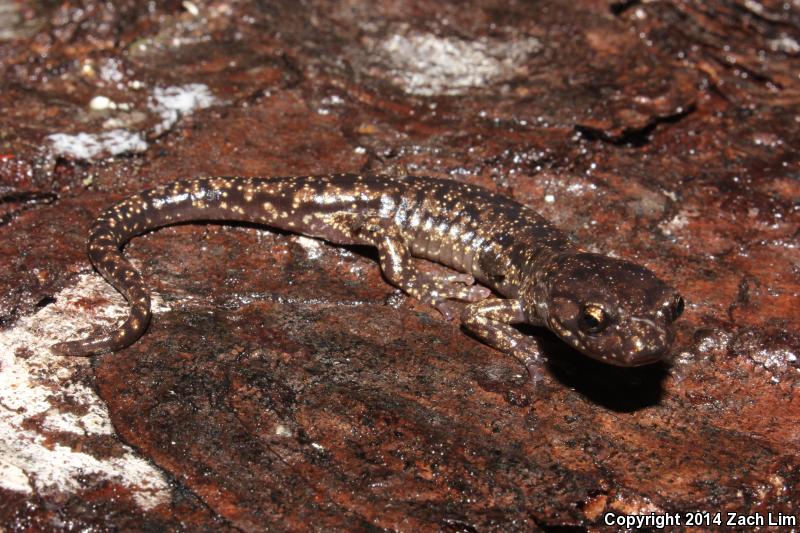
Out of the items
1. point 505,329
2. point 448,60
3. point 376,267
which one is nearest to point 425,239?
point 376,267

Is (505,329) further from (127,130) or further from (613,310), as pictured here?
(127,130)

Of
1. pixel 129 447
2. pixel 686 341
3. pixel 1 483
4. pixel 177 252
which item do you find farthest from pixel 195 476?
pixel 686 341

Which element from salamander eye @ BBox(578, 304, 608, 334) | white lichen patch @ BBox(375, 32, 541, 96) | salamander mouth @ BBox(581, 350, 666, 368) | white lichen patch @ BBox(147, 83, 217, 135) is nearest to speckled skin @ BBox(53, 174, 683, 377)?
salamander eye @ BBox(578, 304, 608, 334)

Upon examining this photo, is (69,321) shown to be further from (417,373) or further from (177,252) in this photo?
(417,373)

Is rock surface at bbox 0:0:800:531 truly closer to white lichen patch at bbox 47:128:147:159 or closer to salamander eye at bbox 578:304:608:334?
white lichen patch at bbox 47:128:147:159

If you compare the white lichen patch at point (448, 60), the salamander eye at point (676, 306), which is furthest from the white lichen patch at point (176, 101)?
the salamander eye at point (676, 306)

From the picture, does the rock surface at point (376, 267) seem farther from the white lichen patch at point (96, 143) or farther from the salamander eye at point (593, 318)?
the salamander eye at point (593, 318)
